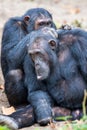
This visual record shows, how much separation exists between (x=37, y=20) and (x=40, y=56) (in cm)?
126

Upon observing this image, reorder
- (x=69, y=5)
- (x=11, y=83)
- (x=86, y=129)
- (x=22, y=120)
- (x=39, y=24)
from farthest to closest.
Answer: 1. (x=69, y=5)
2. (x=39, y=24)
3. (x=11, y=83)
4. (x=22, y=120)
5. (x=86, y=129)

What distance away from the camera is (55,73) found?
757 cm

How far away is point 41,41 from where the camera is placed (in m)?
7.42

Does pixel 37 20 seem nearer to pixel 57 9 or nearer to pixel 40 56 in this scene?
pixel 40 56

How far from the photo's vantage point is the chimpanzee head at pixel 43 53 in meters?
7.39

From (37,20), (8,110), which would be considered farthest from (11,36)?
(8,110)

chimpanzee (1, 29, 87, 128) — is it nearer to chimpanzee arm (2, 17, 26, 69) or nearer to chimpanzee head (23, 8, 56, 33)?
chimpanzee arm (2, 17, 26, 69)

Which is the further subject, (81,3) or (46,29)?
(81,3)

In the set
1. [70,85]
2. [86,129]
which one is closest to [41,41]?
[70,85]

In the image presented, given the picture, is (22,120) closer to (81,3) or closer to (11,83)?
(11,83)

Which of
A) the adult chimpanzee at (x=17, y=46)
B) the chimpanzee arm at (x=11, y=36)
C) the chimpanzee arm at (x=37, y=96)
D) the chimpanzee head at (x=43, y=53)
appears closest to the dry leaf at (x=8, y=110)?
the adult chimpanzee at (x=17, y=46)

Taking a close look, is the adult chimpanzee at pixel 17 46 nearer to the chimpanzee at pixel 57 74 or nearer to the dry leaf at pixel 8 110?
the dry leaf at pixel 8 110

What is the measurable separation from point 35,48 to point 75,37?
546 millimetres

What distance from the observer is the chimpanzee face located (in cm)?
739
